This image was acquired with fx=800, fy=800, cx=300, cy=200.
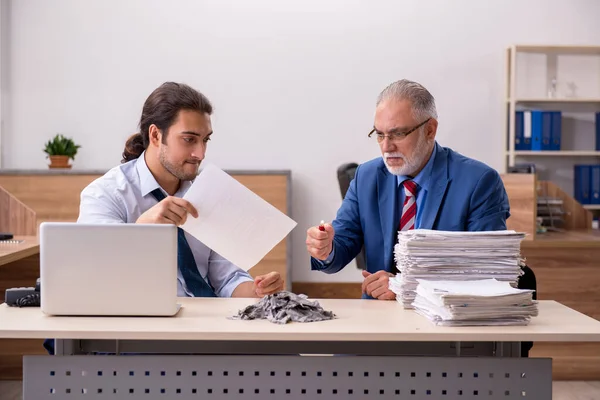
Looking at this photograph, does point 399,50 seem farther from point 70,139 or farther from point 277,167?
point 70,139

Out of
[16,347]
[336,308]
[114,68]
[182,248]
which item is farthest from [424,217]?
[114,68]

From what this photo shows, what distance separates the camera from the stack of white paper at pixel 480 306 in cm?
187

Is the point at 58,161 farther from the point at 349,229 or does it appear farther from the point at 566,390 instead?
the point at 566,390

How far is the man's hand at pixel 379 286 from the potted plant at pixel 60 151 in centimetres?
367

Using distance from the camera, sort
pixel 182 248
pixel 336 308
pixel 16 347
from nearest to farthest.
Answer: pixel 336 308, pixel 182 248, pixel 16 347

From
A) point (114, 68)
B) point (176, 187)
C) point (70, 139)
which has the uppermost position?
point (114, 68)

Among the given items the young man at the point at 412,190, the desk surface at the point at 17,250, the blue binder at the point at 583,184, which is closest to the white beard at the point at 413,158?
the young man at the point at 412,190

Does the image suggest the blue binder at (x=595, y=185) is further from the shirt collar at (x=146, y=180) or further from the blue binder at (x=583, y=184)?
the shirt collar at (x=146, y=180)

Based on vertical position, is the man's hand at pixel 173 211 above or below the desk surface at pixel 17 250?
above

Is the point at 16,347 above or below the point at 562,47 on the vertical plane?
below

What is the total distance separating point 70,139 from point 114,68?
64 cm

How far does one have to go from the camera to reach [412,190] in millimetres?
2707

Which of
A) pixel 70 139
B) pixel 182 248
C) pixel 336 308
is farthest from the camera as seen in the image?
pixel 70 139

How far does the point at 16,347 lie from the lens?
13.6 feet
